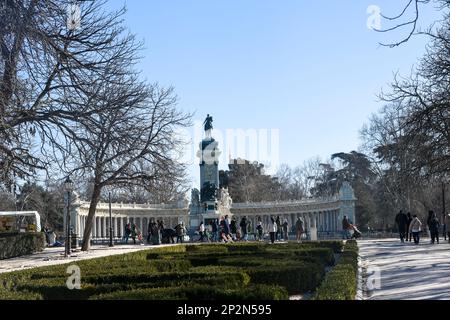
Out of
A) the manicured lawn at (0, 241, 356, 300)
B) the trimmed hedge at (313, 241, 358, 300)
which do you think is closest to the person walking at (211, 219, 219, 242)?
the manicured lawn at (0, 241, 356, 300)

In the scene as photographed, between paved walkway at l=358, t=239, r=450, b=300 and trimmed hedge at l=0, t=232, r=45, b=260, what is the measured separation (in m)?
16.8

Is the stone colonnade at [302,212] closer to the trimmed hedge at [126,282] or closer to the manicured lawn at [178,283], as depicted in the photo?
the manicured lawn at [178,283]

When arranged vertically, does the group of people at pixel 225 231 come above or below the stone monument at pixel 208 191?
below

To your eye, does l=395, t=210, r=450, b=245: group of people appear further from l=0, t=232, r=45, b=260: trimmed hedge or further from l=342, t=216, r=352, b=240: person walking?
l=0, t=232, r=45, b=260: trimmed hedge

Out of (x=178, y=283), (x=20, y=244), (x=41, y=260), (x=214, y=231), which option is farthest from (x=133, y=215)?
(x=178, y=283)

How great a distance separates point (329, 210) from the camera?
64688 mm

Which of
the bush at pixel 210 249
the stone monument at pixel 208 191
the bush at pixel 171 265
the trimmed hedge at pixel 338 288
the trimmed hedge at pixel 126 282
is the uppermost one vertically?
the stone monument at pixel 208 191

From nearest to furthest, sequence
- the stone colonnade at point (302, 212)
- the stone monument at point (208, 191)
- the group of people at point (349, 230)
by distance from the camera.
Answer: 1. the group of people at point (349, 230)
2. the stone monument at point (208, 191)
3. the stone colonnade at point (302, 212)

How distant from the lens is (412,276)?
51.0 ft

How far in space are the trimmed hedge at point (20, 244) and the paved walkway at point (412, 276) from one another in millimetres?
16805

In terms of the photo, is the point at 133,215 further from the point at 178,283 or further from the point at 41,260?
the point at 178,283

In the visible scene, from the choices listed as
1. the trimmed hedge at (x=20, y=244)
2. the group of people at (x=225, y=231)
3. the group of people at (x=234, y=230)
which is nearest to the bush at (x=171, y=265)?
the trimmed hedge at (x=20, y=244)

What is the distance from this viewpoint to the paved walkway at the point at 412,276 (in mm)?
12273

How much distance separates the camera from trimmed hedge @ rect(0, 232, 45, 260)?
1170 inches
